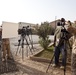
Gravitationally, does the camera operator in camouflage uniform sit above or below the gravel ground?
above

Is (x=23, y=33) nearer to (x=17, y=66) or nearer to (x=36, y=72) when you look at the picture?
(x=17, y=66)

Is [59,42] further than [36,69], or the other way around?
A: [59,42]

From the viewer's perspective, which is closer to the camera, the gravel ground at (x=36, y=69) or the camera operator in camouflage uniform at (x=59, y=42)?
the gravel ground at (x=36, y=69)

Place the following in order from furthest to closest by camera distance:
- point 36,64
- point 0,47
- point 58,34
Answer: point 0,47 → point 36,64 → point 58,34

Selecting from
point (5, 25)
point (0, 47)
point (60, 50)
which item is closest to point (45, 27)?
point (0, 47)

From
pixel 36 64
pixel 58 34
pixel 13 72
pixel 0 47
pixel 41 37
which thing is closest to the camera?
pixel 13 72

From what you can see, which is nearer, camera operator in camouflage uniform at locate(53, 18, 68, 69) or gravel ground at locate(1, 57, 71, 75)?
gravel ground at locate(1, 57, 71, 75)

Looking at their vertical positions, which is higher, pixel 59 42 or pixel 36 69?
pixel 59 42

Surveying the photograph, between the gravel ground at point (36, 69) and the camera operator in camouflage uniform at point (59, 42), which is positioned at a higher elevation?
the camera operator in camouflage uniform at point (59, 42)

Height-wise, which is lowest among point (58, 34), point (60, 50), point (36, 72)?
point (36, 72)

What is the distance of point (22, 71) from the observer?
19.0ft

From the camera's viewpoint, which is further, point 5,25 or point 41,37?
point 41,37

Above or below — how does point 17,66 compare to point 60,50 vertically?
below

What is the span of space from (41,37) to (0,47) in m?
2.99
